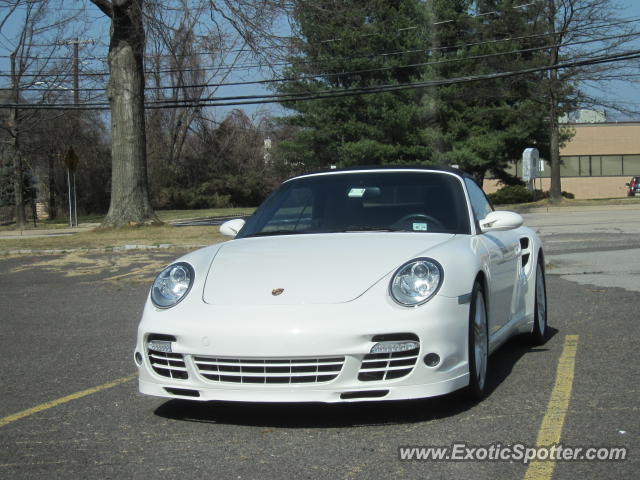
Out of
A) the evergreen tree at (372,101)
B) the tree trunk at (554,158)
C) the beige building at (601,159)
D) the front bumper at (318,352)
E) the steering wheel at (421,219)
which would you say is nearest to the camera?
the front bumper at (318,352)

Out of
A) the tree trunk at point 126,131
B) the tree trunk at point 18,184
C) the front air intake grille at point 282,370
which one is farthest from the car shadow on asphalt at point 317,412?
the tree trunk at point 18,184

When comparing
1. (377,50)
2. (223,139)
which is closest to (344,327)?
(377,50)

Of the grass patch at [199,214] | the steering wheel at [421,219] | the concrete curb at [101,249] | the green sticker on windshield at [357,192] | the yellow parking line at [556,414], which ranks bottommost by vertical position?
the grass patch at [199,214]

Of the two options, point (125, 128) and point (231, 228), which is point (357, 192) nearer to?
point (231, 228)

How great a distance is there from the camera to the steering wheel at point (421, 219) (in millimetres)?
5500

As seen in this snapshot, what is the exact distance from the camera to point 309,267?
4.73m

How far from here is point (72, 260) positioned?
16766mm

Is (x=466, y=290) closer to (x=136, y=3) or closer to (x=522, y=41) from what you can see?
(x=136, y=3)

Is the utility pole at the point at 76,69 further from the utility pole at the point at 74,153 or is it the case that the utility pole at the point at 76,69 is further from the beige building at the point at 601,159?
the beige building at the point at 601,159

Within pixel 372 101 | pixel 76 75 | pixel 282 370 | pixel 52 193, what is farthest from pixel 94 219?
pixel 282 370

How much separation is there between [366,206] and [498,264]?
36.8 inches

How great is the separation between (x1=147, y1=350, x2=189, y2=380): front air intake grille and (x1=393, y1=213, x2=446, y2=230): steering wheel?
5.73ft

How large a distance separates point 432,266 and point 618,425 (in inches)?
47.6

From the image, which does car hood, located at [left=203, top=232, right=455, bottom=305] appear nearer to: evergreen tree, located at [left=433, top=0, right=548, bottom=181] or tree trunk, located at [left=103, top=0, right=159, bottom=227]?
tree trunk, located at [left=103, top=0, right=159, bottom=227]
